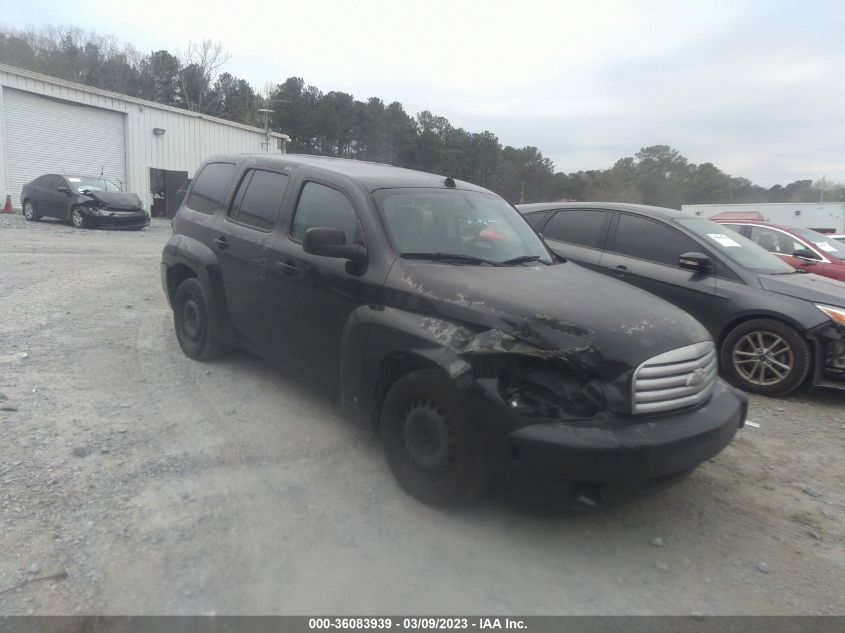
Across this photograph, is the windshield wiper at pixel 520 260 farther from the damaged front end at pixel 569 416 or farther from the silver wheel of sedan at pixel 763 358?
the silver wheel of sedan at pixel 763 358

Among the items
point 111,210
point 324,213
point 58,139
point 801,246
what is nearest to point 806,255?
point 801,246

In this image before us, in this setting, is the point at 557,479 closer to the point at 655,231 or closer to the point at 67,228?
the point at 655,231

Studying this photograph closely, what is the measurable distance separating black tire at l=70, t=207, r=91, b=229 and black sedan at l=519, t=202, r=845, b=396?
15.4 meters

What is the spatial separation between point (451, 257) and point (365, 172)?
1.09m

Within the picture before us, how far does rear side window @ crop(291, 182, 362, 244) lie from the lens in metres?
3.90

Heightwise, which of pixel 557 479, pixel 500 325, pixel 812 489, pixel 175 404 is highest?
pixel 500 325

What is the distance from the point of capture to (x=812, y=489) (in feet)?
12.3

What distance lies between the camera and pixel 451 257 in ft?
12.3

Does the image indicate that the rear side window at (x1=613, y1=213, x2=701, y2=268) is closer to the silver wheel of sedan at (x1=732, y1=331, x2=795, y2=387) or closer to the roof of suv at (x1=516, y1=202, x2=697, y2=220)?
the roof of suv at (x1=516, y1=202, x2=697, y2=220)

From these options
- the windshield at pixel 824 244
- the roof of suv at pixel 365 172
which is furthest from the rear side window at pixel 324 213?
the windshield at pixel 824 244

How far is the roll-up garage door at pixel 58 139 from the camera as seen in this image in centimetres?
2164
